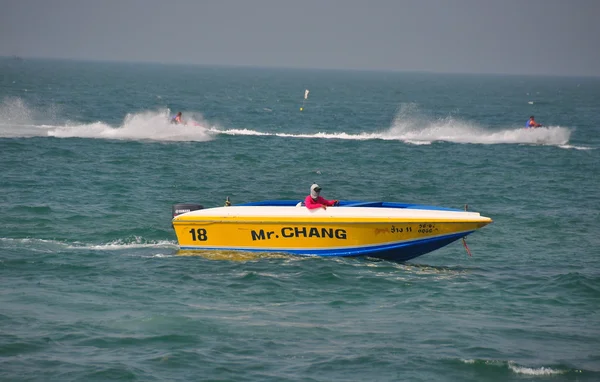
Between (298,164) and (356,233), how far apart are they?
1992 centimetres

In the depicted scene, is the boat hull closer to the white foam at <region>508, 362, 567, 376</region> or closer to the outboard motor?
the outboard motor

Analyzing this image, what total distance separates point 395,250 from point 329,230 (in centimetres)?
162

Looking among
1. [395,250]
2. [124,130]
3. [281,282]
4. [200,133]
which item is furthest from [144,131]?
[281,282]

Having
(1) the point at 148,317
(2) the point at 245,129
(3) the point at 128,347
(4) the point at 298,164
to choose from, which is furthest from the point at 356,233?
(2) the point at 245,129

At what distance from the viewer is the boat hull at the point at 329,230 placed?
20.2 m

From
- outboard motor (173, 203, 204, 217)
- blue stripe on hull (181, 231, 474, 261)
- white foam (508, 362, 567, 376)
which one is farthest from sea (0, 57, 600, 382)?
outboard motor (173, 203, 204, 217)

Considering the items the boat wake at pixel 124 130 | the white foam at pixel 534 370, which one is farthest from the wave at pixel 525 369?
the boat wake at pixel 124 130

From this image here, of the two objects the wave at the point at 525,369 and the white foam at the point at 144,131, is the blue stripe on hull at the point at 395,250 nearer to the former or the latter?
the wave at the point at 525,369

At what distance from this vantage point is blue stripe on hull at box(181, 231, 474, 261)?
2030 cm

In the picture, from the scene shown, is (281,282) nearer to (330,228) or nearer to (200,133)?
(330,228)

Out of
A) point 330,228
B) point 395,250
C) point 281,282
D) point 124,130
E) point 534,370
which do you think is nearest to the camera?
point 534,370

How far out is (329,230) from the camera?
20484 millimetres

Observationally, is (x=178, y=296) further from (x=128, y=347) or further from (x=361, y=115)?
(x=361, y=115)

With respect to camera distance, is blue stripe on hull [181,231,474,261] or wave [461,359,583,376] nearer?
wave [461,359,583,376]
